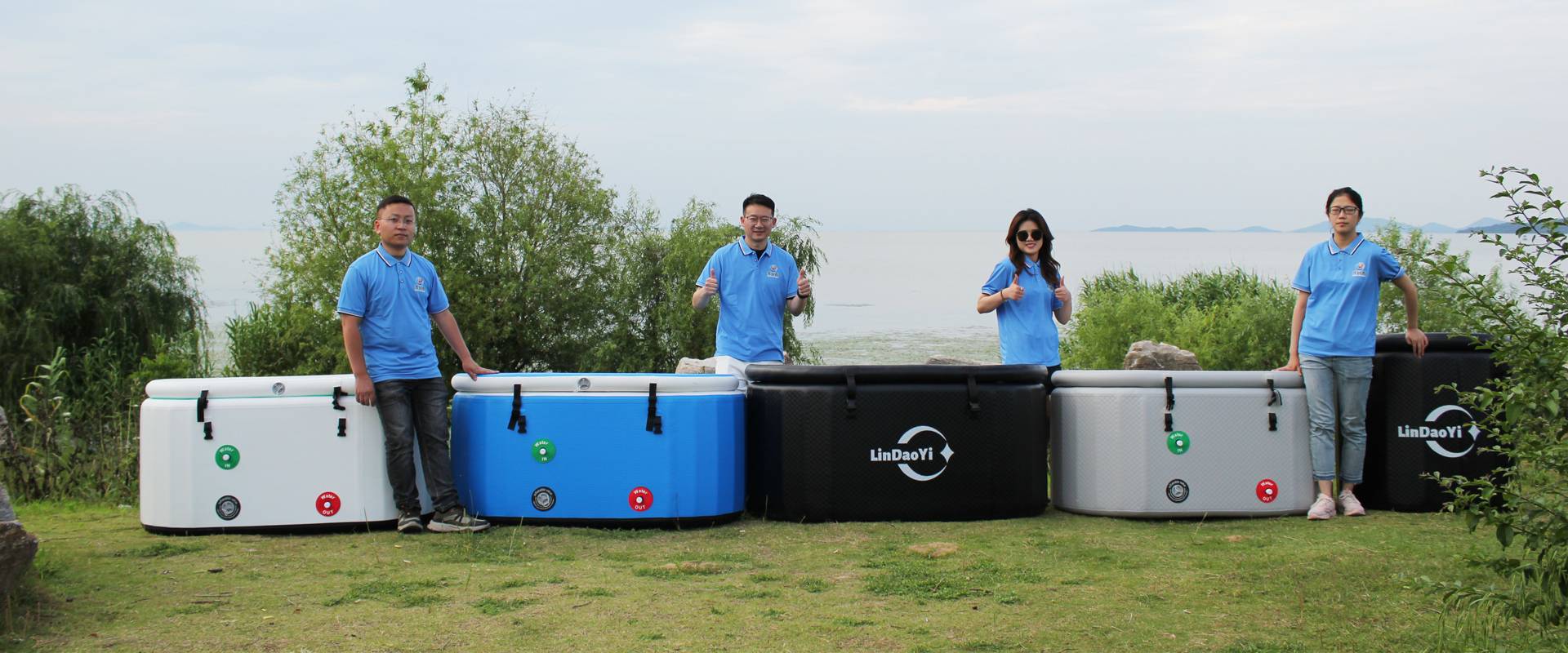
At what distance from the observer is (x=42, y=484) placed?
728cm

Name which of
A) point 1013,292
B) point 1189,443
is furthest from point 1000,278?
point 1189,443

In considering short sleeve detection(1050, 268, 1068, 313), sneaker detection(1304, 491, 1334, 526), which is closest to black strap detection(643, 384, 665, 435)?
short sleeve detection(1050, 268, 1068, 313)

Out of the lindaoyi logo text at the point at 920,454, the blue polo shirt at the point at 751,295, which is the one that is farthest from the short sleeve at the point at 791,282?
the lindaoyi logo text at the point at 920,454

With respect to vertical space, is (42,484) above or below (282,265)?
below

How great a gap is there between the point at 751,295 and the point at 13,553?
3.43 meters

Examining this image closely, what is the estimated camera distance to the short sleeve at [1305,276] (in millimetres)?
5898

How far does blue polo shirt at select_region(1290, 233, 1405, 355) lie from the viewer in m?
5.74

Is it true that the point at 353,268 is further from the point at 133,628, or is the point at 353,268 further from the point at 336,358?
the point at 336,358

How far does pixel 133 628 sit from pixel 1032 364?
3.99m

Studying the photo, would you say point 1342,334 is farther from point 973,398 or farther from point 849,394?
point 849,394

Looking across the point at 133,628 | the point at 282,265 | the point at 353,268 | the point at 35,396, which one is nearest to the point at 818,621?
the point at 133,628

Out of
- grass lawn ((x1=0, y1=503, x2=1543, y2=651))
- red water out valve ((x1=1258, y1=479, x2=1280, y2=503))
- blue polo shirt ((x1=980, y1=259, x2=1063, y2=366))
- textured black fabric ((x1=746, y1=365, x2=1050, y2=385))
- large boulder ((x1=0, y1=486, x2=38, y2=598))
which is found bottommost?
grass lawn ((x1=0, y1=503, x2=1543, y2=651))

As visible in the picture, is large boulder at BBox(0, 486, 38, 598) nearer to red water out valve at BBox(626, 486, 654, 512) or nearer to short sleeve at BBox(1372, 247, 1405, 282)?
red water out valve at BBox(626, 486, 654, 512)

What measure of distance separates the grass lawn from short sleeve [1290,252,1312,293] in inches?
44.7
